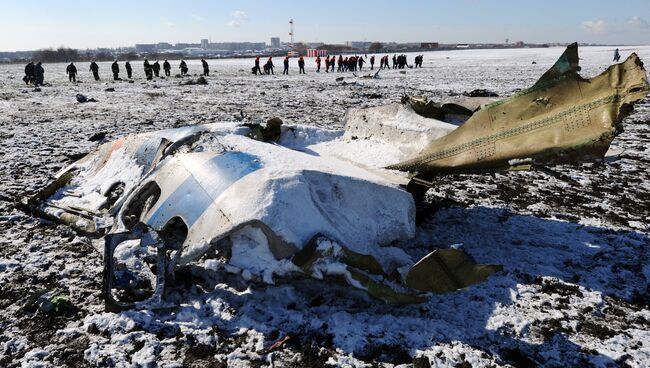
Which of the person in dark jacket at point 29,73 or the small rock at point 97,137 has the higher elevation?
the person in dark jacket at point 29,73

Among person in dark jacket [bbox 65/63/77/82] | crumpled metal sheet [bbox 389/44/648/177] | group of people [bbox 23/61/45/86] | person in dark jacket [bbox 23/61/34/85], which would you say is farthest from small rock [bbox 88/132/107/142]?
person in dark jacket [bbox 65/63/77/82]

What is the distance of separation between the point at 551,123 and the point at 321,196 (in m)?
1.97

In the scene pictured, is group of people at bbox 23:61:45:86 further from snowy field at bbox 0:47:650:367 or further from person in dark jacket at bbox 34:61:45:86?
snowy field at bbox 0:47:650:367

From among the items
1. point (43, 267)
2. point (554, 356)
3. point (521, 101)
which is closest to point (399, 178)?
point (521, 101)

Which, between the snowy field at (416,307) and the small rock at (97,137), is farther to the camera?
the small rock at (97,137)

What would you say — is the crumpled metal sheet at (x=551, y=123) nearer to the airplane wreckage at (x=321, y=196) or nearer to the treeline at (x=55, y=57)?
the airplane wreckage at (x=321, y=196)

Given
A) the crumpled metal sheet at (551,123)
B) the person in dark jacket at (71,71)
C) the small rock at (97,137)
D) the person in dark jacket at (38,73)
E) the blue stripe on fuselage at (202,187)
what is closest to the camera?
the crumpled metal sheet at (551,123)

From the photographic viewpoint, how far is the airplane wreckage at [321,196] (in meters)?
3.15

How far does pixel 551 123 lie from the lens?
11.5 feet

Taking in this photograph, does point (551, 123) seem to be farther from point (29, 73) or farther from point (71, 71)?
point (71, 71)

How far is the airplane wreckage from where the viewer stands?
3.15 m

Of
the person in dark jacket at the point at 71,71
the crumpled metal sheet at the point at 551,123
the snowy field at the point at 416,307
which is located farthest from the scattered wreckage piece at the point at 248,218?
the person in dark jacket at the point at 71,71

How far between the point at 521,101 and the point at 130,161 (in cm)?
425

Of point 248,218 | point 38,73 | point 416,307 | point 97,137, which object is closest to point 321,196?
point 248,218
